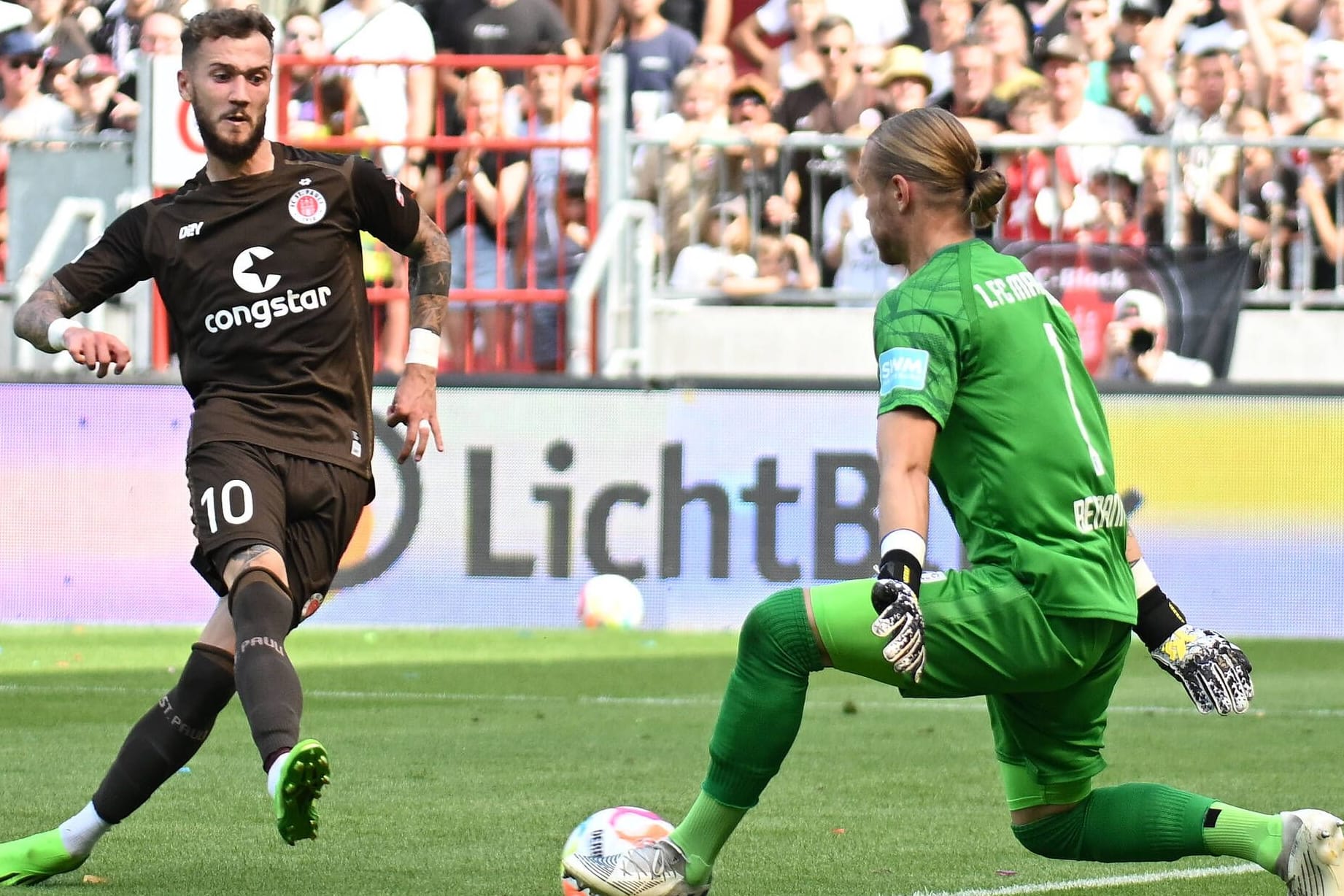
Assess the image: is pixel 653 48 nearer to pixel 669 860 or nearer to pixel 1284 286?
pixel 1284 286

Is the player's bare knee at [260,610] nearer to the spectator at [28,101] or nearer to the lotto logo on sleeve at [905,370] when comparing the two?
the lotto logo on sleeve at [905,370]

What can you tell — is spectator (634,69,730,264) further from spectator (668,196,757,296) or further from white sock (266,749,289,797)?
white sock (266,749,289,797)

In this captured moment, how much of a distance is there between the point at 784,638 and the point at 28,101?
13103mm

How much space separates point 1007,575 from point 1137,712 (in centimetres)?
561

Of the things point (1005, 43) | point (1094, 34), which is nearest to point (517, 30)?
point (1005, 43)

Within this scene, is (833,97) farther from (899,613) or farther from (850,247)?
(899,613)

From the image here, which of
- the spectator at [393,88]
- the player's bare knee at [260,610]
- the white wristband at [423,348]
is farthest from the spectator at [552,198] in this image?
the player's bare knee at [260,610]

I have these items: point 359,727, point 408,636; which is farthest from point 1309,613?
point 359,727

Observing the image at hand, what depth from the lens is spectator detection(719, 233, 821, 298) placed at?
14.8 meters

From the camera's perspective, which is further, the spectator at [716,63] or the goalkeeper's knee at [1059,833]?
the spectator at [716,63]

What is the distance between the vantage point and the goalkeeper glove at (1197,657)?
15.7ft

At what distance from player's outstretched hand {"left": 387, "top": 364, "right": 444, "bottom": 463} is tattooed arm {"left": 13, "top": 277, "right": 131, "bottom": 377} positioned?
2.29 feet

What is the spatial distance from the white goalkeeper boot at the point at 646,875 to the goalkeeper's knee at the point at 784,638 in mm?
482

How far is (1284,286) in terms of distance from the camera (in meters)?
14.8
